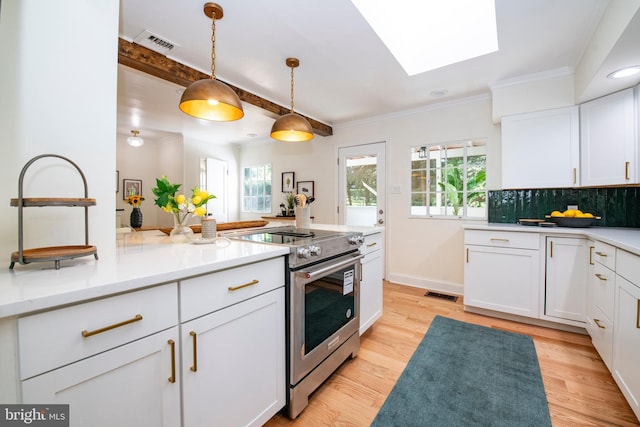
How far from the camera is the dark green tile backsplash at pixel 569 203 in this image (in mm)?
2506

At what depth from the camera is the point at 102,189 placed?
1.23m

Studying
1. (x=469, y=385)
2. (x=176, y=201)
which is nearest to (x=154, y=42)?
(x=176, y=201)

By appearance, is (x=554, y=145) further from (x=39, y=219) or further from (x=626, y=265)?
(x=39, y=219)

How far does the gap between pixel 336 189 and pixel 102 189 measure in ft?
11.3

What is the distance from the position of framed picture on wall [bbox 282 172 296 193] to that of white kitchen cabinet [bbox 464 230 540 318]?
3.13m

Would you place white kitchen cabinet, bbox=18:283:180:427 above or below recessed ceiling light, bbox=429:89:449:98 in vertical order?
below

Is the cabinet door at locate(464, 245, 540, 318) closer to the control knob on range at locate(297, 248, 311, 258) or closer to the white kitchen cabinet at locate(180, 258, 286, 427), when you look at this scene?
the control knob on range at locate(297, 248, 311, 258)

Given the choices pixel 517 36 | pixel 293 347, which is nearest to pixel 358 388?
Result: pixel 293 347

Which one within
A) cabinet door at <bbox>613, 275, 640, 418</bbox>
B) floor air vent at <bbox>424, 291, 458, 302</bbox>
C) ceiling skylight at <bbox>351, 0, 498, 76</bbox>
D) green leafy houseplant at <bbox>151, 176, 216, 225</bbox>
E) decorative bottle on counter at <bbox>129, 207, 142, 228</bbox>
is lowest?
floor air vent at <bbox>424, 291, 458, 302</bbox>

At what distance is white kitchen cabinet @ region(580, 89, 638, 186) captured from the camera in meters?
2.21

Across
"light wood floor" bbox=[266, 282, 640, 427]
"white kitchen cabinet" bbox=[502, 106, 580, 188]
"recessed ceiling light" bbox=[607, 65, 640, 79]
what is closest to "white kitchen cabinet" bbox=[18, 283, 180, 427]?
"light wood floor" bbox=[266, 282, 640, 427]

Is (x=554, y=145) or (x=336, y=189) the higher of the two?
(x=554, y=145)

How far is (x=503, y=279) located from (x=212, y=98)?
115 inches

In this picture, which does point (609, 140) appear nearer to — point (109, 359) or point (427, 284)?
point (427, 284)
